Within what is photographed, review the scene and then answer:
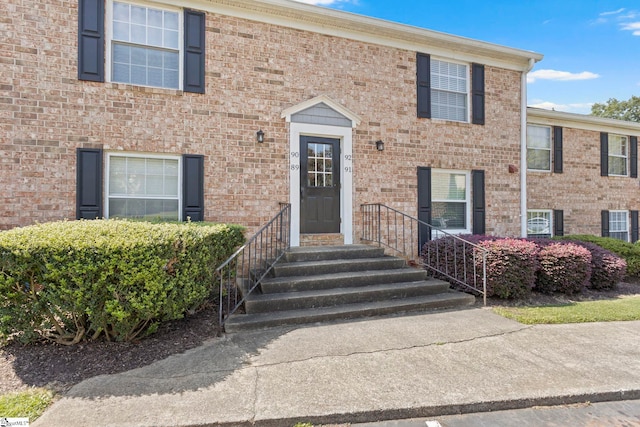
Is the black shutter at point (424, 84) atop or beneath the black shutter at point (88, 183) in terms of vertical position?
atop

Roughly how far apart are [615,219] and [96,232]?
14.0m

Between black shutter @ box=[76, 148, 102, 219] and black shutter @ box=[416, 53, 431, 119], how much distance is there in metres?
6.30

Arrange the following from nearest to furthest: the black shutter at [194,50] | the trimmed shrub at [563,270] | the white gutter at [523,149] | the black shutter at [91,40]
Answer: the black shutter at [91,40], the black shutter at [194,50], the trimmed shrub at [563,270], the white gutter at [523,149]

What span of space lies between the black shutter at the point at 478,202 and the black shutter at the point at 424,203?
1262 millimetres

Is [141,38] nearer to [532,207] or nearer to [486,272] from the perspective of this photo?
[486,272]

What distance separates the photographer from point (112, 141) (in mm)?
6047

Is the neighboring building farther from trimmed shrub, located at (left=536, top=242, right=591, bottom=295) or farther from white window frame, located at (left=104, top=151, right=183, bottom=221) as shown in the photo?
white window frame, located at (left=104, top=151, right=183, bottom=221)

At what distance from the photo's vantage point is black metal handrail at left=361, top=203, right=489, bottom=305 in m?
6.44

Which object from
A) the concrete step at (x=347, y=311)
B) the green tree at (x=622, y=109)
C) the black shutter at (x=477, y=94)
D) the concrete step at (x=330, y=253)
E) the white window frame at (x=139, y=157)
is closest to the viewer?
the concrete step at (x=347, y=311)

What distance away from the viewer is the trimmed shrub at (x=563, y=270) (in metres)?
6.63

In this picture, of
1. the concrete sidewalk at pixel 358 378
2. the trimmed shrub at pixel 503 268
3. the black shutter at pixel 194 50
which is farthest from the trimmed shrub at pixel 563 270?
the black shutter at pixel 194 50

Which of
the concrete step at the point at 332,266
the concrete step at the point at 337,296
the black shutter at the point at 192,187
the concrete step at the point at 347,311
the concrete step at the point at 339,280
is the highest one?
the black shutter at the point at 192,187

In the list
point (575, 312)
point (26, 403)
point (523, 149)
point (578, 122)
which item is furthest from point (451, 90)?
point (26, 403)

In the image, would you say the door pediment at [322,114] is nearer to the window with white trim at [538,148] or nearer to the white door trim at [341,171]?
the white door trim at [341,171]
